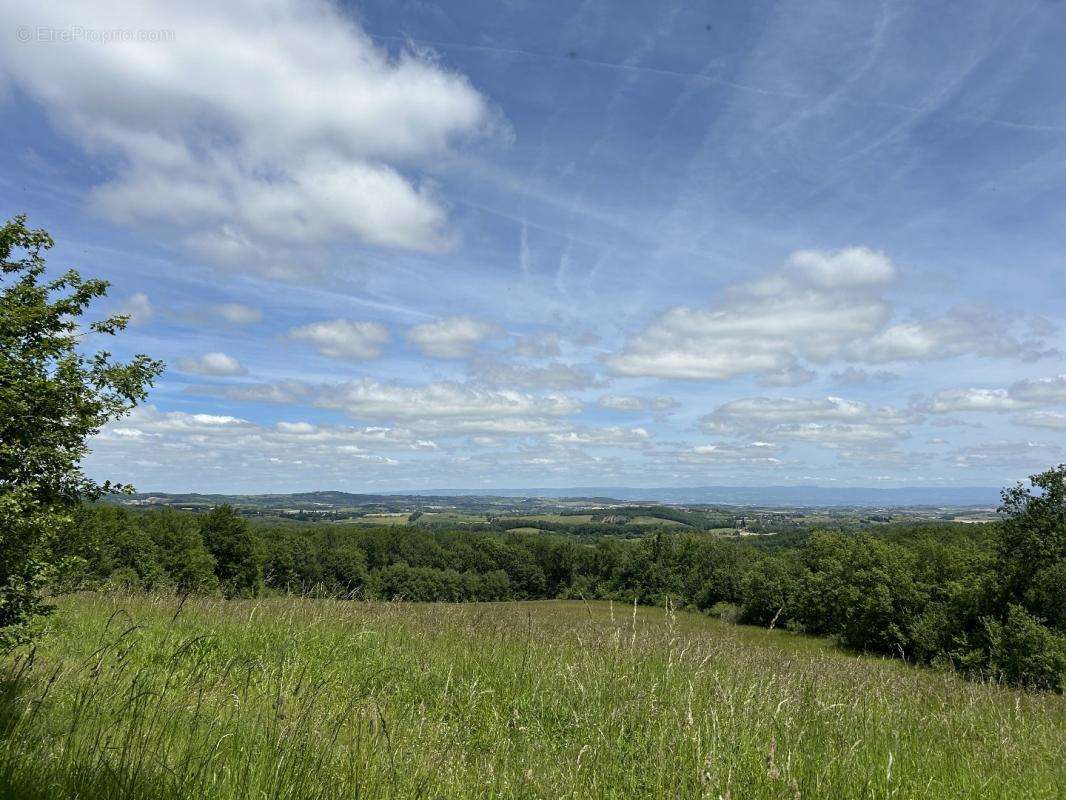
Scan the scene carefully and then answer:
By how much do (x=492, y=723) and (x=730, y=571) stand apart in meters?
100

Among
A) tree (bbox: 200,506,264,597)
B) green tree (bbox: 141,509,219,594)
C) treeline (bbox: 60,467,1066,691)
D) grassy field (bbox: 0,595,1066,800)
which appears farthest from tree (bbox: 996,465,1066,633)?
tree (bbox: 200,506,264,597)

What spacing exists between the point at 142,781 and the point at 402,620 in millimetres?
6656

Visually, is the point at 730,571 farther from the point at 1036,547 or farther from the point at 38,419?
the point at 38,419

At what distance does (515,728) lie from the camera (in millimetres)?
4887

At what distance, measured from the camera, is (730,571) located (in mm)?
96688

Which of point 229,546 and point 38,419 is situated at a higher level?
point 38,419

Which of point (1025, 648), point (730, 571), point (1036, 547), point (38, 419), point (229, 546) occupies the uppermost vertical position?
point (38, 419)

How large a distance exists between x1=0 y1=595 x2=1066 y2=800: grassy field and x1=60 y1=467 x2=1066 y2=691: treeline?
923mm

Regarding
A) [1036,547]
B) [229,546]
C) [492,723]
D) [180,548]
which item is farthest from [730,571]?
[492,723]

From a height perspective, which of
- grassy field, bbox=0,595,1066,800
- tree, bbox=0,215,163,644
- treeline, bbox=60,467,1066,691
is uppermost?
tree, bbox=0,215,163,644

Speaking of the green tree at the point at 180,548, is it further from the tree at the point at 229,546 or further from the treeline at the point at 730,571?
the tree at the point at 229,546

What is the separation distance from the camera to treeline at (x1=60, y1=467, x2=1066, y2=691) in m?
34.3

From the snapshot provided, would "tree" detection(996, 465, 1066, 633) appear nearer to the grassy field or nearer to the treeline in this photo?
the treeline

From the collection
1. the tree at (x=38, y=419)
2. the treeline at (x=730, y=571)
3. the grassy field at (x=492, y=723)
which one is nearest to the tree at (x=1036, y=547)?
the treeline at (x=730, y=571)
